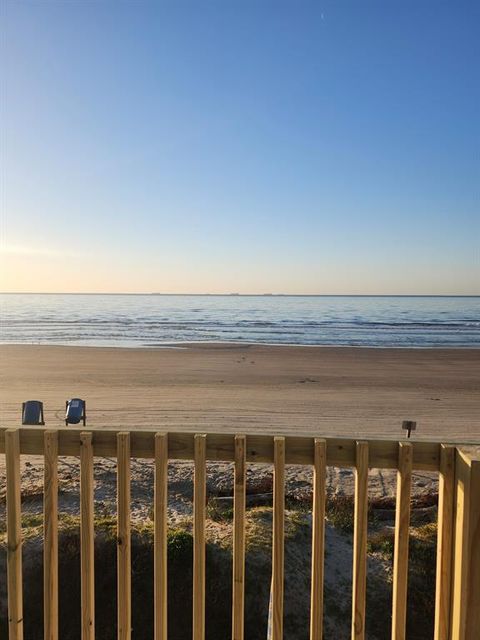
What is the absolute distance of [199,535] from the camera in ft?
6.96

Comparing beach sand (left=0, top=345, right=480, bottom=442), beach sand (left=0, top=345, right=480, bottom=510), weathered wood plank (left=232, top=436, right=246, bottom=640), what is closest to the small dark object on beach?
beach sand (left=0, top=345, right=480, bottom=510)

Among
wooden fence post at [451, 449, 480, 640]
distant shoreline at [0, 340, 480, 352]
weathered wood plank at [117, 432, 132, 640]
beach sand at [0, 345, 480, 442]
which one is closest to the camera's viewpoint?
wooden fence post at [451, 449, 480, 640]

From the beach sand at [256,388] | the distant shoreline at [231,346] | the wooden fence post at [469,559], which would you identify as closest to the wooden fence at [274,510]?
the wooden fence post at [469,559]

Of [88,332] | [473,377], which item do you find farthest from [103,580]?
[88,332]

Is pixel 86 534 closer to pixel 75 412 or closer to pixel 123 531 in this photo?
pixel 123 531

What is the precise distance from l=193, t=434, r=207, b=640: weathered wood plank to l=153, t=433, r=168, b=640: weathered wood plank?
0.46ft

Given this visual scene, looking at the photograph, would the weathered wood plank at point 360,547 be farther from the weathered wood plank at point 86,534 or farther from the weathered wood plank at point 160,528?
the weathered wood plank at point 86,534

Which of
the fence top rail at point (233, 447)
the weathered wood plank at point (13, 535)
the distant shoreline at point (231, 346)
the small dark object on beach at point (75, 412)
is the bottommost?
the distant shoreline at point (231, 346)

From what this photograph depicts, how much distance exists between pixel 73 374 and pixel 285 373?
7.66 m

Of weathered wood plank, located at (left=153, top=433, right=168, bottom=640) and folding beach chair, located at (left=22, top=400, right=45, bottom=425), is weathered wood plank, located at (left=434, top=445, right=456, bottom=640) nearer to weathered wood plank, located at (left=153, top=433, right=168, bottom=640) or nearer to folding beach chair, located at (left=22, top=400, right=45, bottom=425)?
weathered wood plank, located at (left=153, top=433, right=168, bottom=640)

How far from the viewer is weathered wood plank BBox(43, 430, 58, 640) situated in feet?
7.13

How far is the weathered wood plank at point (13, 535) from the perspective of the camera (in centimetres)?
218

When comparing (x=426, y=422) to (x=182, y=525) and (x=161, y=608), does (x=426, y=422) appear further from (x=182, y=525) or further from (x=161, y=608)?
(x=161, y=608)

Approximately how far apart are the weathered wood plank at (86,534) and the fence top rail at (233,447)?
44 mm
